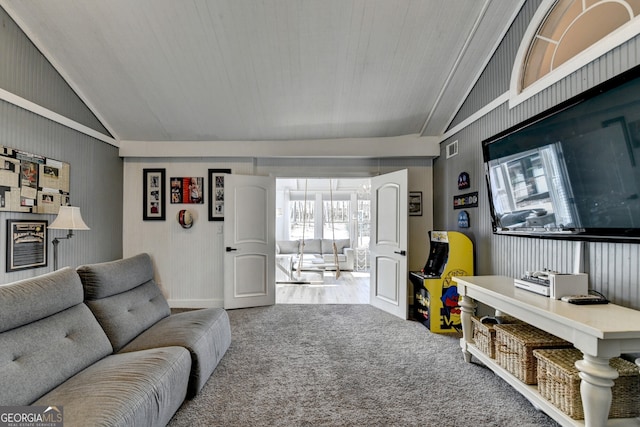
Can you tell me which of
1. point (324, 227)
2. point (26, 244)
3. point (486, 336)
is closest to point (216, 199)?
point (26, 244)

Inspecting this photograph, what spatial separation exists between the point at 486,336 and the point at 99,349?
266 centimetres

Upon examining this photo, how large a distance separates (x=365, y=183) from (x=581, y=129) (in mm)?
6122

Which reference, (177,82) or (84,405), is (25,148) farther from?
(84,405)

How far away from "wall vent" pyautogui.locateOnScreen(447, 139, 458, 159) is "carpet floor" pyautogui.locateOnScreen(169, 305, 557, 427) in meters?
2.14

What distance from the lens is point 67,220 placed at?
2838mm

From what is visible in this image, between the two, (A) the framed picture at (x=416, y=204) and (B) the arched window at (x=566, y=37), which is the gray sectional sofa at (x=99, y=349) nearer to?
(A) the framed picture at (x=416, y=204)

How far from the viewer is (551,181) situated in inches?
76.9

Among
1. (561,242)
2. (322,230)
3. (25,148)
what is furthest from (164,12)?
(322,230)

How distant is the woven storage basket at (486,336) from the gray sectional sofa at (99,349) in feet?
6.80

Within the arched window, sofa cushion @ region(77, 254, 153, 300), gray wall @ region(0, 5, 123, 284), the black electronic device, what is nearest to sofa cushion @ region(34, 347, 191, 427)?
sofa cushion @ region(77, 254, 153, 300)

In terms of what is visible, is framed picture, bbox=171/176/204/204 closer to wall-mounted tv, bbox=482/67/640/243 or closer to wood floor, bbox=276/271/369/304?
wood floor, bbox=276/271/369/304

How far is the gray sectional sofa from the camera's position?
136cm

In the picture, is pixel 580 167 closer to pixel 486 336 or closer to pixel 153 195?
pixel 486 336

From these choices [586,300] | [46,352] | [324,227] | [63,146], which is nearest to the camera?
[46,352]
